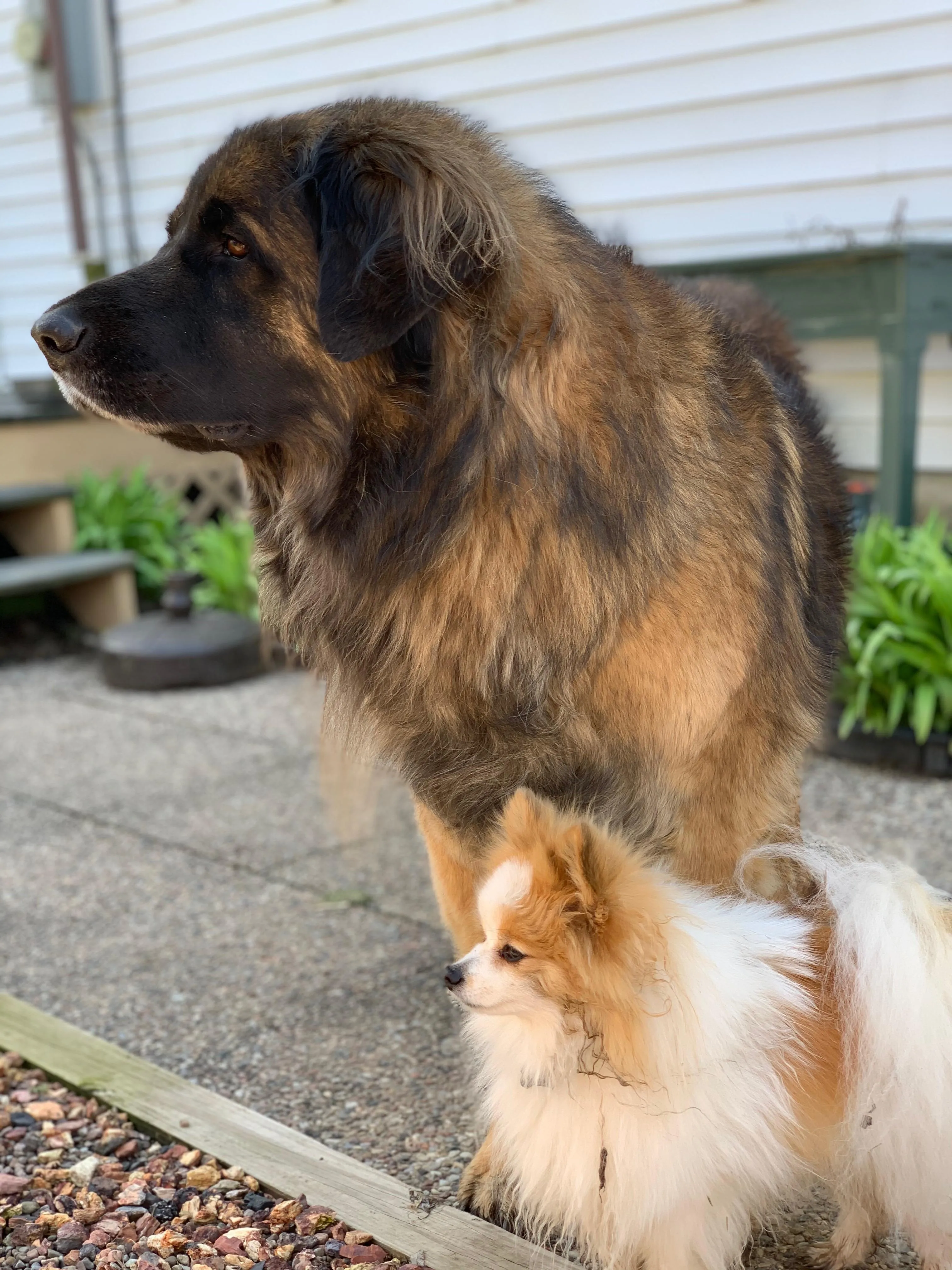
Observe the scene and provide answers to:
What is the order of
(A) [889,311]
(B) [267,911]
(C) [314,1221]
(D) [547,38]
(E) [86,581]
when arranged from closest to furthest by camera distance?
(C) [314,1221] < (B) [267,911] < (A) [889,311] < (D) [547,38] < (E) [86,581]

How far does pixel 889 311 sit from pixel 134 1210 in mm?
4325

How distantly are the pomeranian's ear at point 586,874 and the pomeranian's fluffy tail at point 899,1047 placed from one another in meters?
0.44

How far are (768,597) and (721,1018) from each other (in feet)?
2.54

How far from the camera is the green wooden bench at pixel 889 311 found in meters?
5.12

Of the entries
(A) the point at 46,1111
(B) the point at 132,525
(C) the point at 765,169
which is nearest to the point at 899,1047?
(A) the point at 46,1111

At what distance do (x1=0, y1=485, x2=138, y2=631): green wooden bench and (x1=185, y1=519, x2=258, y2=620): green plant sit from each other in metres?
0.41

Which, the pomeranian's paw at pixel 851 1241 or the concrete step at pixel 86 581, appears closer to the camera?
the pomeranian's paw at pixel 851 1241

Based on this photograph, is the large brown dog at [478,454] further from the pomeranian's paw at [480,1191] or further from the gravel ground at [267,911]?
the gravel ground at [267,911]

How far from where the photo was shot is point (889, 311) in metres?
5.16

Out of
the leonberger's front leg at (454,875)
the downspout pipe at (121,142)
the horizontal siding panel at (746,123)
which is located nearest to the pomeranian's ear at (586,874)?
the leonberger's front leg at (454,875)

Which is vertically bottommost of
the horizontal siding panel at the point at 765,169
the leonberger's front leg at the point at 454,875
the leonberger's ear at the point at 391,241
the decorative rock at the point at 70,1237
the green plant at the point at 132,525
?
the decorative rock at the point at 70,1237

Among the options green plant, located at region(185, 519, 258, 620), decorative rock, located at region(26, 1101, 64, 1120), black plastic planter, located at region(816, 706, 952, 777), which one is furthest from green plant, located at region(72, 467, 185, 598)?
decorative rock, located at region(26, 1101, 64, 1120)

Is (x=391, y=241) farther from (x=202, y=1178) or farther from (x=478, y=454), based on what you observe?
(x=202, y=1178)

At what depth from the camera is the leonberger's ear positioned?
2.13 m
